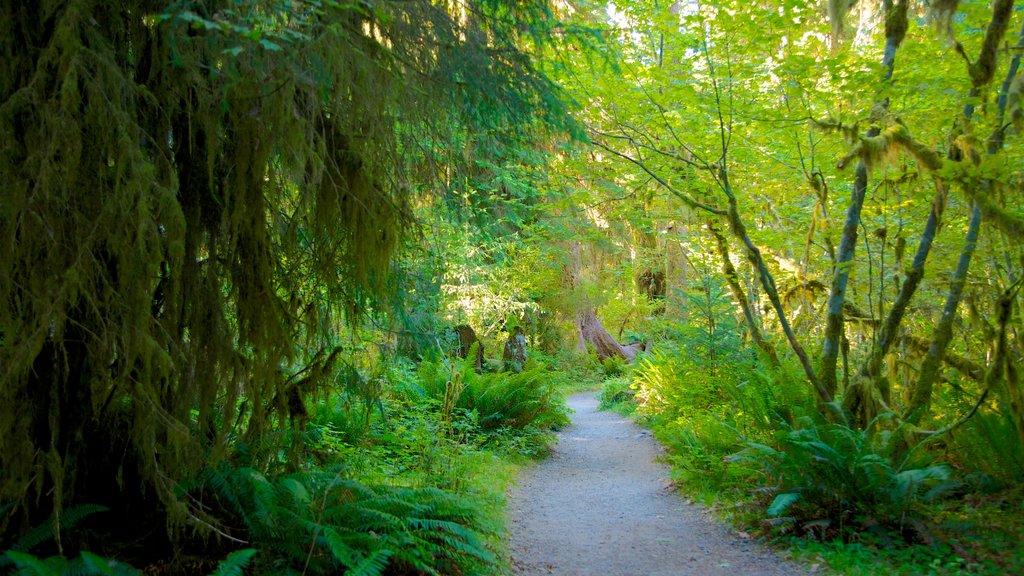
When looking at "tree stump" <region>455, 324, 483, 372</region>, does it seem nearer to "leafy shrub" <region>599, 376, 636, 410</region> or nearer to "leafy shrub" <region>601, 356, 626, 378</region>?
"leafy shrub" <region>599, 376, 636, 410</region>

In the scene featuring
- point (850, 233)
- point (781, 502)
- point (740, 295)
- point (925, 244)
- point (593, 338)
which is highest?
point (850, 233)

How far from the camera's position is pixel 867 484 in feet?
16.6

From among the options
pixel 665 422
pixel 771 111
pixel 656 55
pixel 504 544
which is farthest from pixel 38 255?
pixel 665 422

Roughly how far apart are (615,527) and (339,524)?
3.05m

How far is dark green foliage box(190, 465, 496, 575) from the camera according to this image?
3543 mm

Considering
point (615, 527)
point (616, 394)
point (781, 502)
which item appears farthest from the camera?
point (616, 394)

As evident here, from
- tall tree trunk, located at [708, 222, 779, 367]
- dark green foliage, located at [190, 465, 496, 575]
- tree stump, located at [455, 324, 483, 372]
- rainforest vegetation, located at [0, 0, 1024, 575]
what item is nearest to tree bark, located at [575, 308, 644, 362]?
tree stump, located at [455, 324, 483, 372]

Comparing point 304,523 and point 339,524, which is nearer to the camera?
point 304,523

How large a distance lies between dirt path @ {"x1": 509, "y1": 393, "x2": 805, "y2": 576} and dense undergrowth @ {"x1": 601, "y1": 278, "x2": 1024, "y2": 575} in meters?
0.34

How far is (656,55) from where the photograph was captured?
8.15 metres

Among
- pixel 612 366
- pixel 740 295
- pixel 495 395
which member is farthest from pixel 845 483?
pixel 612 366

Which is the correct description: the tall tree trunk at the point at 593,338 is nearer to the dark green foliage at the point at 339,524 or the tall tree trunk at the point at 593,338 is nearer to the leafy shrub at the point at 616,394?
the leafy shrub at the point at 616,394

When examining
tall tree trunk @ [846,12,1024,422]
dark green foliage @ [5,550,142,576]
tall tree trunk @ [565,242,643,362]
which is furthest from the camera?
tall tree trunk @ [565,242,643,362]

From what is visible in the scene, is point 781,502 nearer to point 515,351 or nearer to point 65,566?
point 65,566
